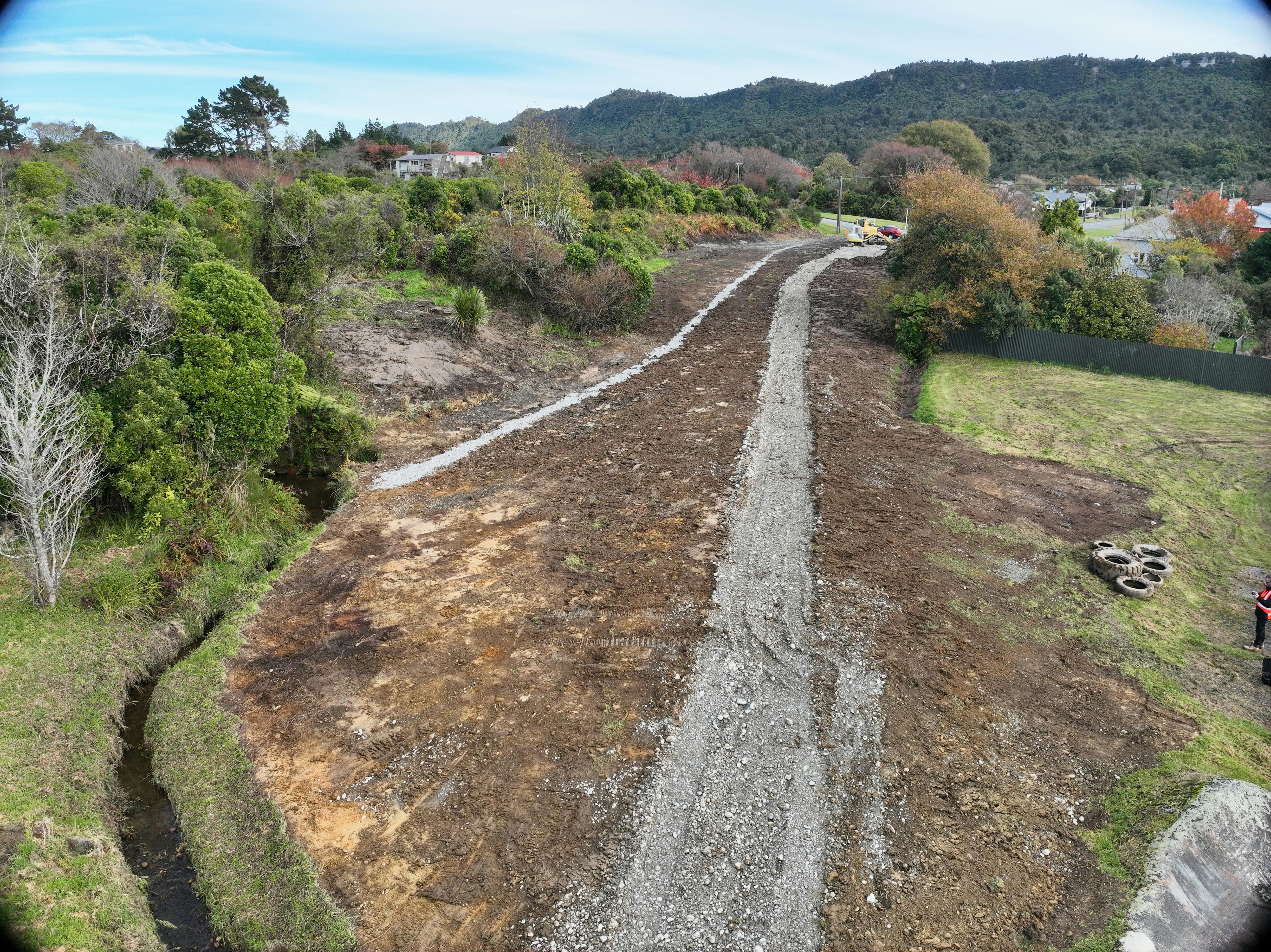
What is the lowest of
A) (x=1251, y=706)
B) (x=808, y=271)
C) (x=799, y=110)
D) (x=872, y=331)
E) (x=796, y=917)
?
(x=796, y=917)

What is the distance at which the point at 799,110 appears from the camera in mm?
144125

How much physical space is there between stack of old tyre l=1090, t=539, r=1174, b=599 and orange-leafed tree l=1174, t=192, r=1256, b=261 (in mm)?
36503

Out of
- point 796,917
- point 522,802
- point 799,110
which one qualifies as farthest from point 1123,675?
point 799,110

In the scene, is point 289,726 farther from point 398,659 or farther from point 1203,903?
point 1203,903

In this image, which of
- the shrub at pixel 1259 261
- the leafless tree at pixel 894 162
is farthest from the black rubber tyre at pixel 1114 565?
the leafless tree at pixel 894 162

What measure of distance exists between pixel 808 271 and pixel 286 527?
3316cm

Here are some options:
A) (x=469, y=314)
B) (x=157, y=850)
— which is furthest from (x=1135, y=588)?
(x=469, y=314)

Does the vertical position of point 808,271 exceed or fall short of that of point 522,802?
it exceeds it

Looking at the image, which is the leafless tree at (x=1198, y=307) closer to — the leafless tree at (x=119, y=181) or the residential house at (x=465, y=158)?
the leafless tree at (x=119, y=181)

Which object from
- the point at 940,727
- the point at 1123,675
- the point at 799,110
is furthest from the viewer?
the point at 799,110

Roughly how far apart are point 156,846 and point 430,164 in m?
63.0

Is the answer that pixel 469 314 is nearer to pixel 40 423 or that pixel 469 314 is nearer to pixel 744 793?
pixel 40 423

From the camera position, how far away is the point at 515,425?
18.5m

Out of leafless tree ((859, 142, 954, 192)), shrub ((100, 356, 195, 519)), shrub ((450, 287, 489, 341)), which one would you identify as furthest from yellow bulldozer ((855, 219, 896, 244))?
shrub ((100, 356, 195, 519))
